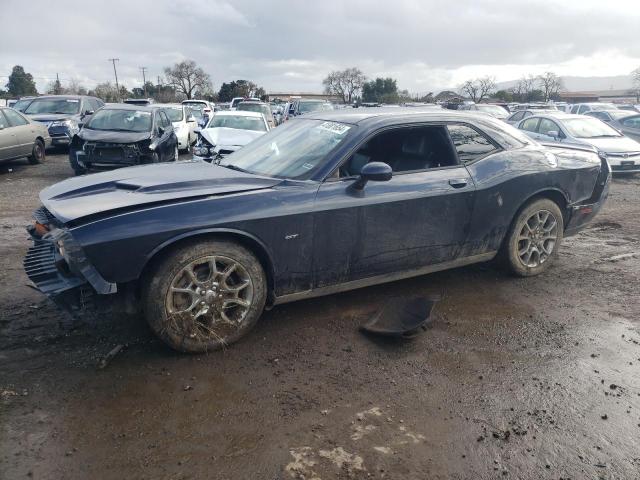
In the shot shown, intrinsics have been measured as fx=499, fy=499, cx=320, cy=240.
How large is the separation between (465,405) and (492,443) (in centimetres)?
34

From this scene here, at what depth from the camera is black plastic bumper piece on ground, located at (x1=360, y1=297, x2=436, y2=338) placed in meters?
3.70

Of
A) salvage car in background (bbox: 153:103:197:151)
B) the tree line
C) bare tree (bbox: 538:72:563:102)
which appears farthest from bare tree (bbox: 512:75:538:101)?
salvage car in background (bbox: 153:103:197:151)

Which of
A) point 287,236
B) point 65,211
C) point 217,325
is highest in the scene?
point 65,211

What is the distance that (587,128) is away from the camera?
12.3m

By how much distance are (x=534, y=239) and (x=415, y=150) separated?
5.11ft

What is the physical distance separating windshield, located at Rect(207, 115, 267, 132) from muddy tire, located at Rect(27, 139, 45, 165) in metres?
4.38

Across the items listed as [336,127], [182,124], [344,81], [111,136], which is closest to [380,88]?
[344,81]

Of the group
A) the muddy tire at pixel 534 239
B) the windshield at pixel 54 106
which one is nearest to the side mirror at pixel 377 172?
the muddy tire at pixel 534 239

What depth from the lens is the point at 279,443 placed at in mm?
2551

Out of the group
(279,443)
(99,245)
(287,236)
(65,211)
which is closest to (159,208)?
(99,245)

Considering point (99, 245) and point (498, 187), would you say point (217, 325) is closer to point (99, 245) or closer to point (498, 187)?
point (99, 245)

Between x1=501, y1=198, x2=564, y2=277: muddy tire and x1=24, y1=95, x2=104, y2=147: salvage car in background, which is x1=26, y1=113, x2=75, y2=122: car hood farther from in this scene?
x1=501, y1=198, x2=564, y2=277: muddy tire

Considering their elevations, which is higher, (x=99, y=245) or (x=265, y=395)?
(x=99, y=245)

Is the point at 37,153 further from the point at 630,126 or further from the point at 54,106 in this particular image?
the point at 630,126
